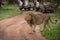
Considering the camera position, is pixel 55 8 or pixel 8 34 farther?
pixel 8 34

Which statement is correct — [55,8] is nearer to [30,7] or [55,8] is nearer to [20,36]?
[20,36]

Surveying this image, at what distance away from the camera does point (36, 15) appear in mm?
12680

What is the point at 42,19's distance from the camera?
497 inches

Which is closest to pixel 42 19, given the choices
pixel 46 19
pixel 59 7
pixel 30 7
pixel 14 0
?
pixel 46 19

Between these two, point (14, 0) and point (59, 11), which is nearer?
point (59, 11)

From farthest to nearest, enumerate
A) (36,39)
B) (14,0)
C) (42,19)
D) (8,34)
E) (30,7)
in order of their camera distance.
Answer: (14,0) → (30,7) → (42,19) → (8,34) → (36,39)

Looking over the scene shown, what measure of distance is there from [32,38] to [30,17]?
102 inches

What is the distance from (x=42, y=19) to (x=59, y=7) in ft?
15.9

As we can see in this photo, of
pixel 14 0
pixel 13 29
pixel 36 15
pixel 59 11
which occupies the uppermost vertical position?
pixel 59 11

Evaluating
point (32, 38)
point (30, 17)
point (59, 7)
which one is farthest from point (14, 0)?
point (59, 7)

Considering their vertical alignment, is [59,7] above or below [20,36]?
above

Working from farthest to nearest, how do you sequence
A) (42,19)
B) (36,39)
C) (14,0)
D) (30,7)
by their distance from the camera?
(14,0), (30,7), (42,19), (36,39)

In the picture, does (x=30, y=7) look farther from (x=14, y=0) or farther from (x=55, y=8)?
(x=55, y=8)

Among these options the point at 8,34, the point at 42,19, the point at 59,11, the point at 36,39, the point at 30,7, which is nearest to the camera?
the point at 59,11
